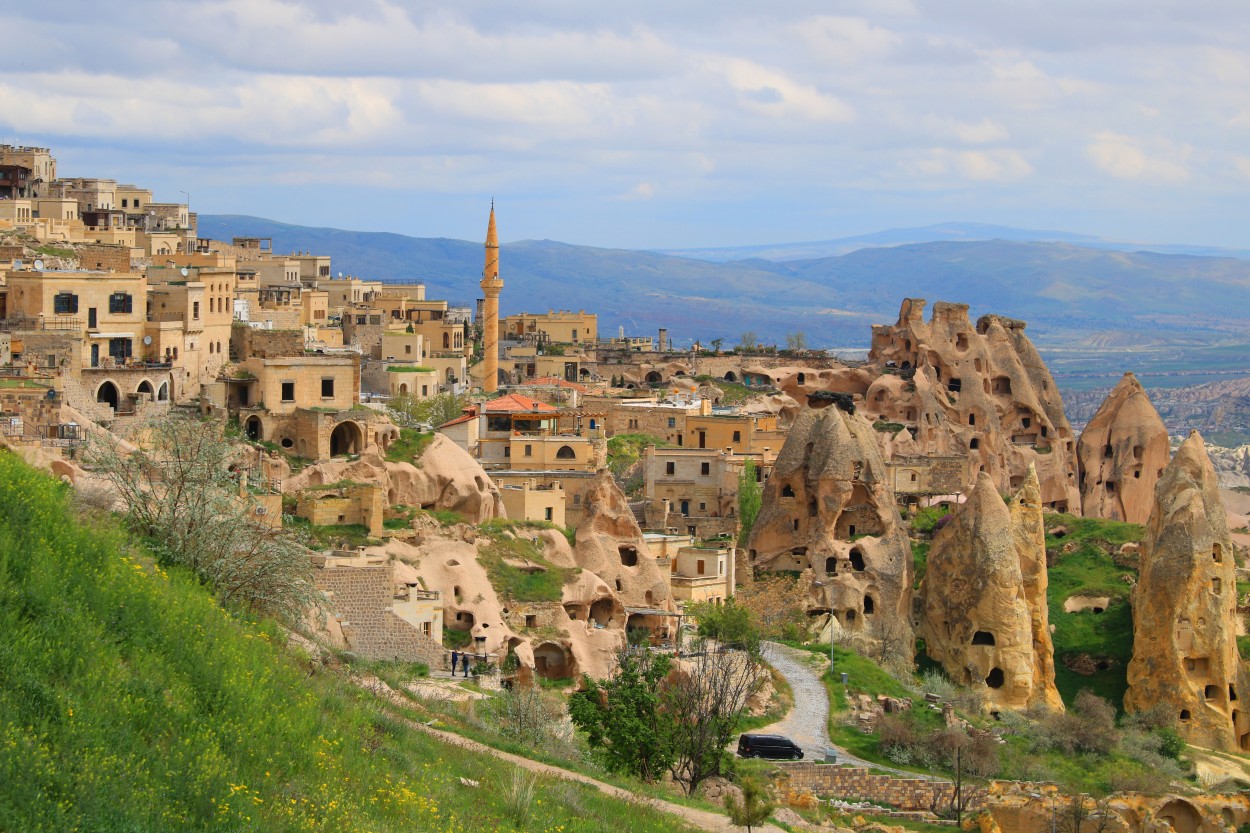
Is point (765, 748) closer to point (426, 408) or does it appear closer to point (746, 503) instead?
point (746, 503)

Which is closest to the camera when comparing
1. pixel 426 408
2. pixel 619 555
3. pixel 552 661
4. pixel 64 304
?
pixel 552 661

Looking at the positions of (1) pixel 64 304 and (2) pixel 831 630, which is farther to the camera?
(2) pixel 831 630

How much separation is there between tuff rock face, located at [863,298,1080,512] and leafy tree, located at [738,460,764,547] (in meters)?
20.6

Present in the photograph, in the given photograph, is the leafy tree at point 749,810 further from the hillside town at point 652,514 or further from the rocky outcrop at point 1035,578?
the rocky outcrop at point 1035,578

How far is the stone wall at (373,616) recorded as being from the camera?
44844 millimetres

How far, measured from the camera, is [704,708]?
145ft

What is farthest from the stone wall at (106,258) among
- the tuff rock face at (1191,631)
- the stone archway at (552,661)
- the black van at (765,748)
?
the tuff rock face at (1191,631)

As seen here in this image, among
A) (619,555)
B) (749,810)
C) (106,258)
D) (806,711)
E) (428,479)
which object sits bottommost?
(806,711)

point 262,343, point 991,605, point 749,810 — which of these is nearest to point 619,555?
point 991,605

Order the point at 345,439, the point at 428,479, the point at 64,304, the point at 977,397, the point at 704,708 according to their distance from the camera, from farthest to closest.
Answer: the point at 977,397
the point at 64,304
the point at 345,439
the point at 428,479
the point at 704,708

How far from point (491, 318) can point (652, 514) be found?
30.5 metres

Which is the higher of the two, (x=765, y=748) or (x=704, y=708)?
(x=704, y=708)

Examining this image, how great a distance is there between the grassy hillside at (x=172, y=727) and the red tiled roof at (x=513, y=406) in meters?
44.6

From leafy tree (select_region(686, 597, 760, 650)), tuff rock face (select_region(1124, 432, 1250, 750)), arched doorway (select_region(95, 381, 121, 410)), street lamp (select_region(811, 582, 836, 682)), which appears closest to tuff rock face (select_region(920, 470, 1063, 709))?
tuff rock face (select_region(1124, 432, 1250, 750))
